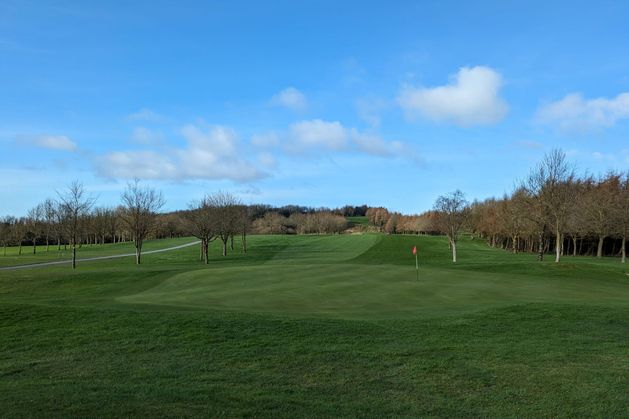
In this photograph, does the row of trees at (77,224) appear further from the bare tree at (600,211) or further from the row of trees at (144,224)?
the bare tree at (600,211)

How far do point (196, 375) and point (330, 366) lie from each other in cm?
251

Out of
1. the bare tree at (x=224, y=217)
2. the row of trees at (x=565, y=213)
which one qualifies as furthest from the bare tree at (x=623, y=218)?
the bare tree at (x=224, y=217)

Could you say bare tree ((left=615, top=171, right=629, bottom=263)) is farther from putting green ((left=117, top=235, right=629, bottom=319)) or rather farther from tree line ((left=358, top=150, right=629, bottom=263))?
putting green ((left=117, top=235, right=629, bottom=319))

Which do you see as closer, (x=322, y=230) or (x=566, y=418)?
(x=566, y=418)

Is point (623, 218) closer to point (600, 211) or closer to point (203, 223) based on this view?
point (600, 211)

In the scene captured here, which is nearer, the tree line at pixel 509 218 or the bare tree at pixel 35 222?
the tree line at pixel 509 218

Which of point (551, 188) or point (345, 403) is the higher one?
point (551, 188)

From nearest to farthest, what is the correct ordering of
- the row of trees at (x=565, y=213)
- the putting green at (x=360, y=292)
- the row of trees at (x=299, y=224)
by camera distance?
1. the putting green at (x=360, y=292)
2. the row of trees at (x=565, y=213)
3. the row of trees at (x=299, y=224)

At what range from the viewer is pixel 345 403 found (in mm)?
7305

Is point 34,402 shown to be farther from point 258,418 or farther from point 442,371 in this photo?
point 442,371

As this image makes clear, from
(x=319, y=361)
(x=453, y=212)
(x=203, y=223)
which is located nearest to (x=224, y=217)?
(x=203, y=223)

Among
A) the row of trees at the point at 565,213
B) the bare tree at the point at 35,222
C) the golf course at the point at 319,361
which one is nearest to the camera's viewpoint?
the golf course at the point at 319,361

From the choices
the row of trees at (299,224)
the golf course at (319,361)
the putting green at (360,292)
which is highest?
the row of trees at (299,224)

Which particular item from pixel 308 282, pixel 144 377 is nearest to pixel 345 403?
pixel 144 377
